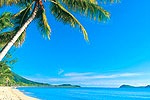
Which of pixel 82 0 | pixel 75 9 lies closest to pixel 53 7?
pixel 75 9

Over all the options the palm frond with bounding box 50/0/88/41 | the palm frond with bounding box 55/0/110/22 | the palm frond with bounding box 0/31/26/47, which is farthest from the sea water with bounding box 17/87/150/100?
the palm frond with bounding box 55/0/110/22

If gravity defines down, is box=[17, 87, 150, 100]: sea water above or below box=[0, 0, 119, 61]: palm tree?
above

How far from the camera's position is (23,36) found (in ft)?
17.0

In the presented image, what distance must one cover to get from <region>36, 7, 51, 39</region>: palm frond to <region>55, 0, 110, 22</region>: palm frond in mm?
822

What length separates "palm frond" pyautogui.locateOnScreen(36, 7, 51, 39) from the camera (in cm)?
480

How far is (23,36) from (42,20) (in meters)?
0.95

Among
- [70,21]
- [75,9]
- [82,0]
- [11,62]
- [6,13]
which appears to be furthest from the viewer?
[11,62]

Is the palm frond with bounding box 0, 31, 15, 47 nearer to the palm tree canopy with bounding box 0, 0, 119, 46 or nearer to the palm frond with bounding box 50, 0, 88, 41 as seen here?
the palm tree canopy with bounding box 0, 0, 119, 46

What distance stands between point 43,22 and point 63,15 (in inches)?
31.0

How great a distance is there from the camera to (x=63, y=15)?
4.97 metres

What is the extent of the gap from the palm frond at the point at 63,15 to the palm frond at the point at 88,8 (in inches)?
9.7

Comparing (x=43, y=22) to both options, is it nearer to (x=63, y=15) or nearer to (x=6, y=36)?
(x=63, y=15)

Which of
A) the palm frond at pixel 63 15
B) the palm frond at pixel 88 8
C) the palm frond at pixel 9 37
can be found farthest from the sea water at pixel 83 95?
the palm frond at pixel 88 8

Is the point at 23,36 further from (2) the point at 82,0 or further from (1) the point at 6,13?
(1) the point at 6,13
